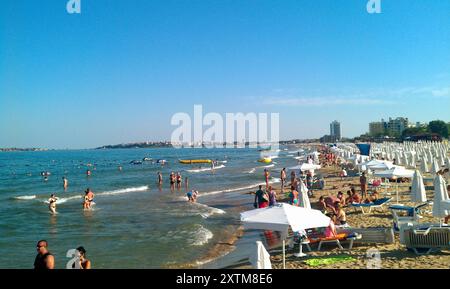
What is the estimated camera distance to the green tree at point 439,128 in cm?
10485

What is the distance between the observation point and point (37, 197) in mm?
28266

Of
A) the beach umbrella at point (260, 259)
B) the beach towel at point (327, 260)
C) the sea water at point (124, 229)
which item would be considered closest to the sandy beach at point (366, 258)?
the beach towel at point (327, 260)

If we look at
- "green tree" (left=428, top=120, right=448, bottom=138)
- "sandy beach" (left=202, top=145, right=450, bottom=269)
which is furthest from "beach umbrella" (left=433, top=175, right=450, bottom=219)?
"green tree" (left=428, top=120, right=448, bottom=138)

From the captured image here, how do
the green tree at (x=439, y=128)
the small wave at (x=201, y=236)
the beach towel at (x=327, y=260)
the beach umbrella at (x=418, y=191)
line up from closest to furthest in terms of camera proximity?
the beach towel at (x=327, y=260) < the beach umbrella at (x=418, y=191) < the small wave at (x=201, y=236) < the green tree at (x=439, y=128)

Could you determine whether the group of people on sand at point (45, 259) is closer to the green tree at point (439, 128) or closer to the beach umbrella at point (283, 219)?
the beach umbrella at point (283, 219)

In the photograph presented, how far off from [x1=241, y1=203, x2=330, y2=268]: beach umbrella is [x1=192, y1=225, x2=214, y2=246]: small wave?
14.7 feet

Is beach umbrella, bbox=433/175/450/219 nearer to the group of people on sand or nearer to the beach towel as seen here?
the beach towel

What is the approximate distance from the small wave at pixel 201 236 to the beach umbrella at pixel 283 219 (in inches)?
176

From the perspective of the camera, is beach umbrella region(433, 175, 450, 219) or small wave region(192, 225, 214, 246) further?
small wave region(192, 225, 214, 246)

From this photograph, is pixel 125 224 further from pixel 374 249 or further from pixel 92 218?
pixel 374 249

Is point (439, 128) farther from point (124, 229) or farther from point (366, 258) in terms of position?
point (366, 258)

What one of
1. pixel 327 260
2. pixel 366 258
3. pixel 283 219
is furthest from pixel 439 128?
pixel 283 219

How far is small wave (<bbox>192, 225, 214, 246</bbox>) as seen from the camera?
11883 mm

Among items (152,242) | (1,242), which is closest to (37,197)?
(1,242)
